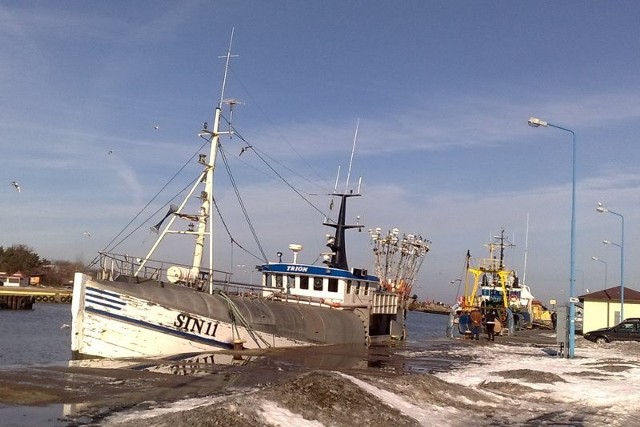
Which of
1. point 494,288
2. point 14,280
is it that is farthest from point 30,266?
point 494,288

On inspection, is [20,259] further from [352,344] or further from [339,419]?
[339,419]

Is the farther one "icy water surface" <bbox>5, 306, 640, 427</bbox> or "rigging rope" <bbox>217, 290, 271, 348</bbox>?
"rigging rope" <bbox>217, 290, 271, 348</bbox>

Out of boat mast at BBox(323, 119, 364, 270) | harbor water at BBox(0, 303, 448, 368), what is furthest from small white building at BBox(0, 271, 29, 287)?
boat mast at BBox(323, 119, 364, 270)

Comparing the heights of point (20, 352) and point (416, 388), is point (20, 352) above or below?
below

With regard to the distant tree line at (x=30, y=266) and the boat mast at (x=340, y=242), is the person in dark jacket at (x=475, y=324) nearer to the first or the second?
the boat mast at (x=340, y=242)

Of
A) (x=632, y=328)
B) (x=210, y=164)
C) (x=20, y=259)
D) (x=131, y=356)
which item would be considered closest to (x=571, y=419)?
(x=131, y=356)

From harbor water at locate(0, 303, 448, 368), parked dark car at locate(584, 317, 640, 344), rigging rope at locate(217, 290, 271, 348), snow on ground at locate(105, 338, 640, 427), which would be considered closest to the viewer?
snow on ground at locate(105, 338, 640, 427)

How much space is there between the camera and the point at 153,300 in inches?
830

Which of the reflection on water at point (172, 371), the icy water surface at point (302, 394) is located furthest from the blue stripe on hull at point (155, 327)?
the icy water surface at point (302, 394)

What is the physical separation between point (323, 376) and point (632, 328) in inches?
1191

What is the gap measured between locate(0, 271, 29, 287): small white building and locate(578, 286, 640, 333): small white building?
79774 mm

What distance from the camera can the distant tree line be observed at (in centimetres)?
11212

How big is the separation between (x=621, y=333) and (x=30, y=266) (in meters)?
102

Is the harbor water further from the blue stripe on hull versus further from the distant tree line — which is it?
the distant tree line
